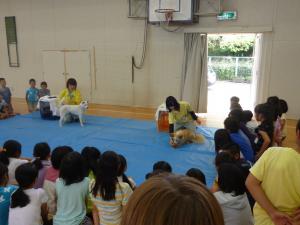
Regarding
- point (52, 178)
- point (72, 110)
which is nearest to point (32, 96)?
point (72, 110)

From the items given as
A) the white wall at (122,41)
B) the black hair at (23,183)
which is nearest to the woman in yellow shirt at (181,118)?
the white wall at (122,41)

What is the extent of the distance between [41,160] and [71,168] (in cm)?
84

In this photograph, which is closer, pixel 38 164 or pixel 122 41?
pixel 38 164

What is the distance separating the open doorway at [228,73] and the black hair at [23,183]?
5.93 m

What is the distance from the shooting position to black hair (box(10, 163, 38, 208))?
2.04 metres

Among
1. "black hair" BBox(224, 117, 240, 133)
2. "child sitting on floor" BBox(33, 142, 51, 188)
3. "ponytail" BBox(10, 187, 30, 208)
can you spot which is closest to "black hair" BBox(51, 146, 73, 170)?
"child sitting on floor" BBox(33, 142, 51, 188)

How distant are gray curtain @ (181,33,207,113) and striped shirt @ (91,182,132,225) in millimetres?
5864

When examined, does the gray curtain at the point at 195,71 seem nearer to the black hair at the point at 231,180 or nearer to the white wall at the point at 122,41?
the white wall at the point at 122,41

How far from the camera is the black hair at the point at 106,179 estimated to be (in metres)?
2.02

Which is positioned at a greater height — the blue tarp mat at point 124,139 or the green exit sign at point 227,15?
the green exit sign at point 227,15

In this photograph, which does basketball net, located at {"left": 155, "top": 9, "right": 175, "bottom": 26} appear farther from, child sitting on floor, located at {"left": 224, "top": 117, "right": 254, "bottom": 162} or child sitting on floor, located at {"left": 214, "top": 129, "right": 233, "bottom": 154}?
child sitting on floor, located at {"left": 214, "top": 129, "right": 233, "bottom": 154}

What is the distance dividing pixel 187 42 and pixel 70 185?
20.0 ft

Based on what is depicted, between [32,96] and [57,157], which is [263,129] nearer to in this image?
[57,157]

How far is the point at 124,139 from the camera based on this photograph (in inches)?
208
